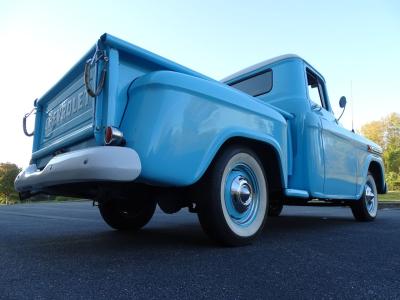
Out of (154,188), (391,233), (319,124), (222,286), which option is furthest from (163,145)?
(391,233)

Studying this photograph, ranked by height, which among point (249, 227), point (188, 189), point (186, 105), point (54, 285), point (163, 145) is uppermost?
point (186, 105)

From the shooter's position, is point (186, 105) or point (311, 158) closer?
point (186, 105)

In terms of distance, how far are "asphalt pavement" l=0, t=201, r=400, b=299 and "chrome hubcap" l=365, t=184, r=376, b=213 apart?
2.37m

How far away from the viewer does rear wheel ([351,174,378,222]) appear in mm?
5652

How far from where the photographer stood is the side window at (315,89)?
15.9ft

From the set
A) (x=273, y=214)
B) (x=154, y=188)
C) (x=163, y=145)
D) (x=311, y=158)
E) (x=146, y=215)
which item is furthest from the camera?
(x=273, y=214)

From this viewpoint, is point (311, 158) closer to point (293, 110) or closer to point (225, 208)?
point (293, 110)

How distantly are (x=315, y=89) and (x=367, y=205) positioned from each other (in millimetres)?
2089

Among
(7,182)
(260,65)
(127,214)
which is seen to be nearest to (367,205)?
(260,65)

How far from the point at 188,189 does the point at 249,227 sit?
0.63 metres

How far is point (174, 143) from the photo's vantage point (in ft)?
8.59

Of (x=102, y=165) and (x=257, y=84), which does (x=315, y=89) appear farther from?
(x=102, y=165)

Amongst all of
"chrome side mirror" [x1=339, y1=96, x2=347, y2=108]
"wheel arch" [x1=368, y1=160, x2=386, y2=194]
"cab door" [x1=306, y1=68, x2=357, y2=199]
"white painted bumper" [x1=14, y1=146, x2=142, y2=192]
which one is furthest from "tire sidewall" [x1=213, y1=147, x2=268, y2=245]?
"wheel arch" [x1=368, y1=160, x2=386, y2=194]

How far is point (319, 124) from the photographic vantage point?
4.37m
